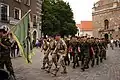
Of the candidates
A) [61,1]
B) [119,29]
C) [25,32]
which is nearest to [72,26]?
[61,1]

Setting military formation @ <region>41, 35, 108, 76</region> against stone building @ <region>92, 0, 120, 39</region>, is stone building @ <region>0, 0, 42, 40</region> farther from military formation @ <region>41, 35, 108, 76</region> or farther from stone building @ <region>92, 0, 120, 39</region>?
stone building @ <region>92, 0, 120, 39</region>

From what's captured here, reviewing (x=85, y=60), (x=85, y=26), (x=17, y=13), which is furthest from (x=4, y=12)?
(x=85, y=26)

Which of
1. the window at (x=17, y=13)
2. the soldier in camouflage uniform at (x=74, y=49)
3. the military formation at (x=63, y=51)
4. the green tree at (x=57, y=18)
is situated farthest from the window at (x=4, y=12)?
the green tree at (x=57, y=18)

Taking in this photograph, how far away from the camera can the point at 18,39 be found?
12352mm

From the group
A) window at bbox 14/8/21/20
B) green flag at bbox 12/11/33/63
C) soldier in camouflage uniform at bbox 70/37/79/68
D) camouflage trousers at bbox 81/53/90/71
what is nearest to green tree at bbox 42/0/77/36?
window at bbox 14/8/21/20

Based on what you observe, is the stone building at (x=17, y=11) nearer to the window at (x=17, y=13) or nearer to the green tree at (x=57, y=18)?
the window at (x=17, y=13)

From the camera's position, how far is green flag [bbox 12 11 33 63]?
1230 centimetres

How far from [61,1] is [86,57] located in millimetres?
54969

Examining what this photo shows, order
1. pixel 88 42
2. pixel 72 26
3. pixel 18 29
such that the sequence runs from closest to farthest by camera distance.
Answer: pixel 18 29 → pixel 88 42 → pixel 72 26

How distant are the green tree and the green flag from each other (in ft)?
149

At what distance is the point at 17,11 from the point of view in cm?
4112

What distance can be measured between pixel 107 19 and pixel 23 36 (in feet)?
222

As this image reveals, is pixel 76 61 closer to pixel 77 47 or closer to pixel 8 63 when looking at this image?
pixel 77 47

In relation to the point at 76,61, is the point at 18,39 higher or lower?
higher
